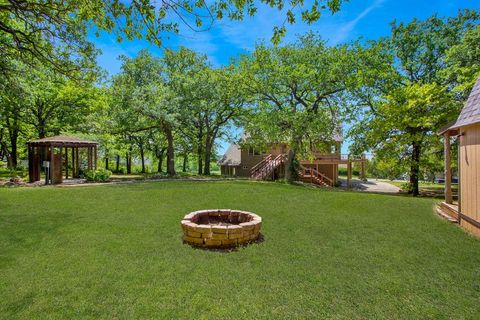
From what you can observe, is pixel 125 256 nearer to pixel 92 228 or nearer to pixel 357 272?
pixel 92 228

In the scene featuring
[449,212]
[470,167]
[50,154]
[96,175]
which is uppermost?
[50,154]

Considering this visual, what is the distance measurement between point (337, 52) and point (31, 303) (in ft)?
64.3

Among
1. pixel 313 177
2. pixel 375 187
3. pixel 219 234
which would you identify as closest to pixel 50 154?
pixel 219 234

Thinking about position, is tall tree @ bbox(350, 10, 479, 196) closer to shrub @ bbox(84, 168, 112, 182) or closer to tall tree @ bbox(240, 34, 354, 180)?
tall tree @ bbox(240, 34, 354, 180)

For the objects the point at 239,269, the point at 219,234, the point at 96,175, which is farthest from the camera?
the point at 96,175

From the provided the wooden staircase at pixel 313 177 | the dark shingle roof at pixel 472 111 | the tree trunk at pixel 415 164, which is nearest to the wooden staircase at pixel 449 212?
the dark shingle roof at pixel 472 111

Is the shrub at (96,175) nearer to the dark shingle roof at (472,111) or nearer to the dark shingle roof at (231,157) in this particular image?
the dark shingle roof at (231,157)

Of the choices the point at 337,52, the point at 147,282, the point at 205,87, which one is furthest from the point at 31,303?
the point at 205,87

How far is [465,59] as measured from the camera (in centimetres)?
1662

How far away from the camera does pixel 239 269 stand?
4809 mm

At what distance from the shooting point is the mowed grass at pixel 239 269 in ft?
11.8

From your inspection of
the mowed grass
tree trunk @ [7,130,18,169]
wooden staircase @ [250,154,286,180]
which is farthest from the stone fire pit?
tree trunk @ [7,130,18,169]

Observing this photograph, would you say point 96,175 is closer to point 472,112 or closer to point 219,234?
point 219,234

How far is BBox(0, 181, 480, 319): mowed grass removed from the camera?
3.61 metres
